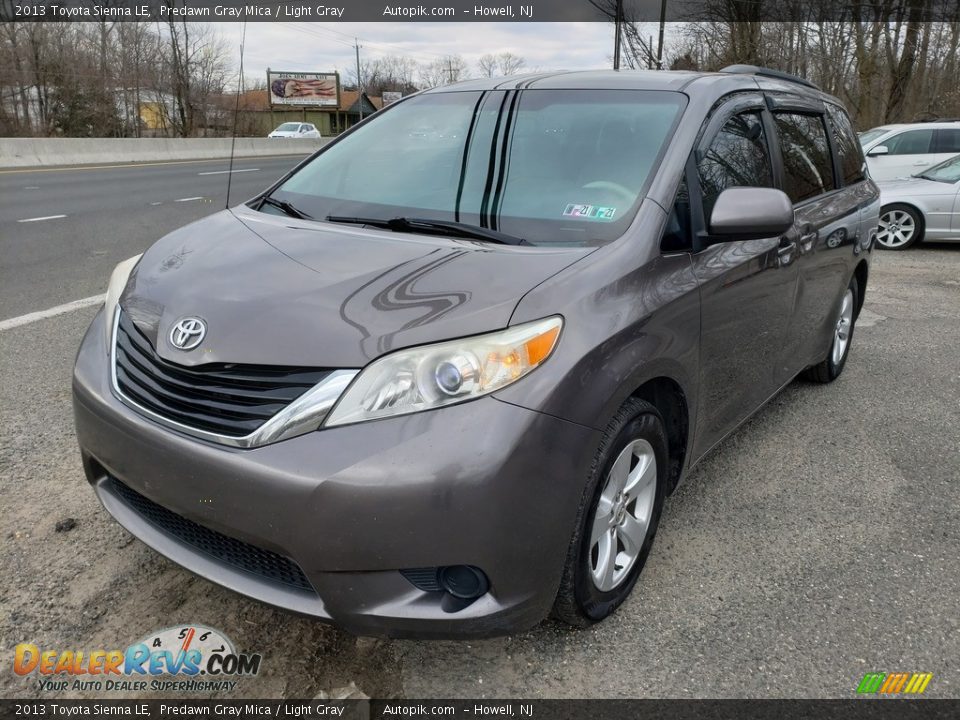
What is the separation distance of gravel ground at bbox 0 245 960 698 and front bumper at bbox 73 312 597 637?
342mm

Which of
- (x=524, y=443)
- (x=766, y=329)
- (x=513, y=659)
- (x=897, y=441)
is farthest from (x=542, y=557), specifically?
(x=897, y=441)

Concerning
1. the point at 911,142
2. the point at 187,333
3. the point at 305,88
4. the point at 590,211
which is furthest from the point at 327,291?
the point at 305,88

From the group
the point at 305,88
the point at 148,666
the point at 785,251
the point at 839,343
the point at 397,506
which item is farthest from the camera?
the point at 305,88

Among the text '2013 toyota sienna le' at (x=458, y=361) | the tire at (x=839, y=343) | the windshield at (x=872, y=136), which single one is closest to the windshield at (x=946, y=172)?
the windshield at (x=872, y=136)

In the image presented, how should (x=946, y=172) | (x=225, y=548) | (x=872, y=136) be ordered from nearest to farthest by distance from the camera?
(x=225, y=548) < (x=946, y=172) < (x=872, y=136)

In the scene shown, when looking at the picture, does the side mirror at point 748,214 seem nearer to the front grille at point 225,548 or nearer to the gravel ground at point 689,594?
the gravel ground at point 689,594

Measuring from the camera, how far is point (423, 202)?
2.86 m

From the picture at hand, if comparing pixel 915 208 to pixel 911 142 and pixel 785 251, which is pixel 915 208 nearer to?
pixel 911 142

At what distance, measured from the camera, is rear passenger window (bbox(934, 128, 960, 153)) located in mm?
12812

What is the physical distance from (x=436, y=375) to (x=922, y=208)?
10446mm

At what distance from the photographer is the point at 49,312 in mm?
5535

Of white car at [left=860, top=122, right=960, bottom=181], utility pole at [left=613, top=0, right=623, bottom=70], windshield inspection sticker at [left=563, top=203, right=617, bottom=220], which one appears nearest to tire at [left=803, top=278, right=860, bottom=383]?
windshield inspection sticker at [left=563, top=203, right=617, bottom=220]

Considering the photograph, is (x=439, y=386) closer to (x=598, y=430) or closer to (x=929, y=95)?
(x=598, y=430)

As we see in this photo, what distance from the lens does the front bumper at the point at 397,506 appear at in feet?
5.99
